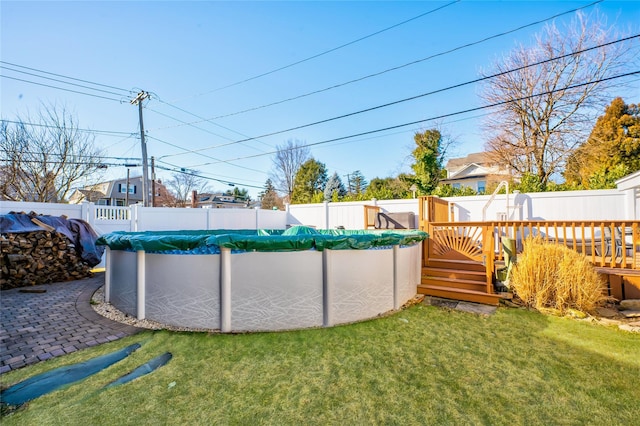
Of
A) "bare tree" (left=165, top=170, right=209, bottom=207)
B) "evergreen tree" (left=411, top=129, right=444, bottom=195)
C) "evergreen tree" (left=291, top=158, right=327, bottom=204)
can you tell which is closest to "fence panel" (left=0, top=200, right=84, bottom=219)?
"evergreen tree" (left=411, top=129, right=444, bottom=195)

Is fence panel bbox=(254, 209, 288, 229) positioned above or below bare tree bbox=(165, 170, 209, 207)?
below

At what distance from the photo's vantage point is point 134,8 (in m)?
6.51

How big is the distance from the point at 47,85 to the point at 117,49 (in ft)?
16.4

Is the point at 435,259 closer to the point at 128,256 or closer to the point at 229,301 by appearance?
the point at 229,301

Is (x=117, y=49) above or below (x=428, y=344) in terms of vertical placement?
above

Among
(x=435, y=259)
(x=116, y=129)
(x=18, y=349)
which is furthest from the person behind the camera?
(x=116, y=129)

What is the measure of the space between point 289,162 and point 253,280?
2496cm

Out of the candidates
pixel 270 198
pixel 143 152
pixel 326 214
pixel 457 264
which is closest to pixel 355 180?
pixel 270 198

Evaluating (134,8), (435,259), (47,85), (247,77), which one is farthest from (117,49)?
(435,259)

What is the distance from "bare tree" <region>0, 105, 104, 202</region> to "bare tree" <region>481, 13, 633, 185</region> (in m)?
18.1

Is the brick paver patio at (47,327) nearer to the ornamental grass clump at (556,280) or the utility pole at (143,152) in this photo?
the ornamental grass clump at (556,280)

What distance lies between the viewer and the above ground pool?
128 inches

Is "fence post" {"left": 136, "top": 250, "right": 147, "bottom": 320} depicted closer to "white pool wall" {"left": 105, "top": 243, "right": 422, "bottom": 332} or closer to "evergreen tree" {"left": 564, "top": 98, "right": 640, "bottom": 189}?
"white pool wall" {"left": 105, "top": 243, "right": 422, "bottom": 332}

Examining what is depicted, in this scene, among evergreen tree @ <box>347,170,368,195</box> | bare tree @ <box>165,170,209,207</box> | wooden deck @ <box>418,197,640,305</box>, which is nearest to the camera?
wooden deck @ <box>418,197,640,305</box>
